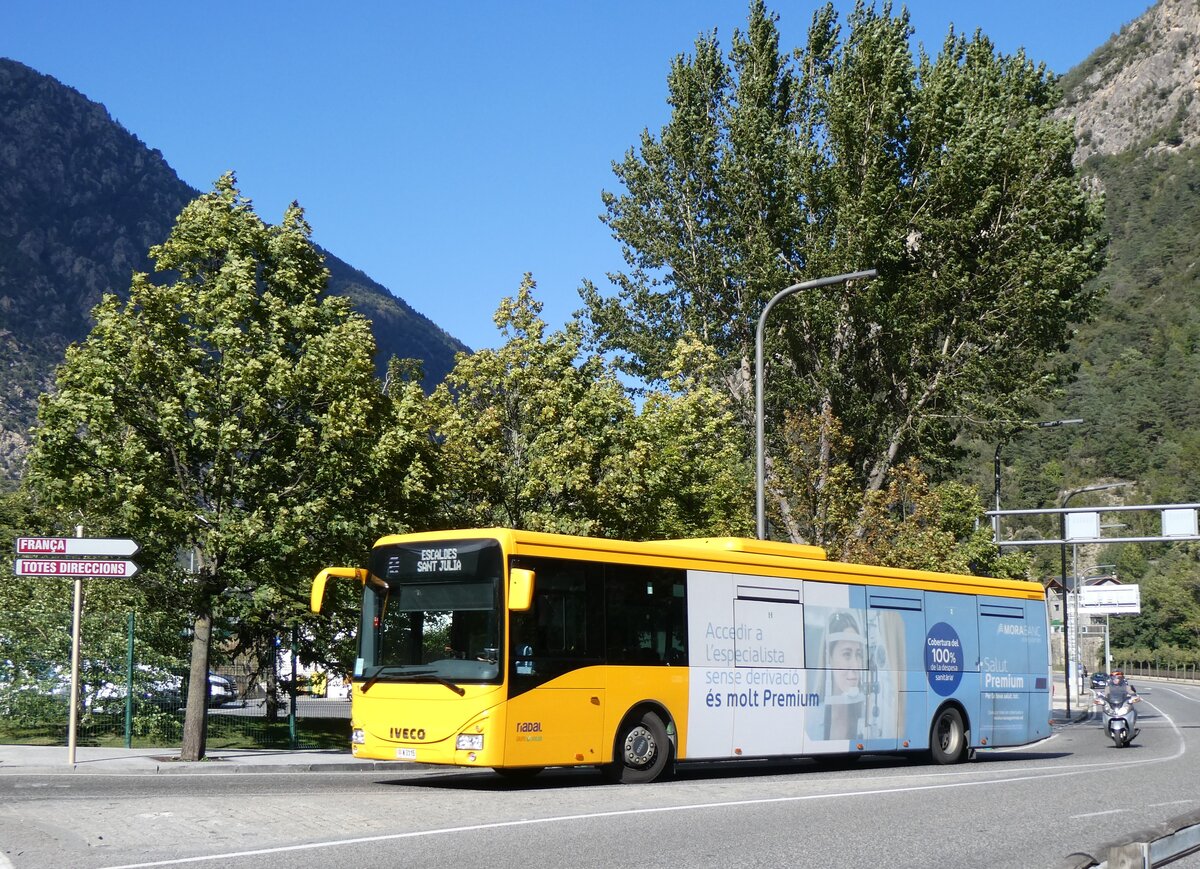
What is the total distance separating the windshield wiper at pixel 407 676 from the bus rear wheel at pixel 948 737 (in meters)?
9.71

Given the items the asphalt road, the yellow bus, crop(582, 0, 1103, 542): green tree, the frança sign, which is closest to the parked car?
the frança sign

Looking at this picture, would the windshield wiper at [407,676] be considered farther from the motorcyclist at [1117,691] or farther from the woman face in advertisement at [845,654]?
the motorcyclist at [1117,691]

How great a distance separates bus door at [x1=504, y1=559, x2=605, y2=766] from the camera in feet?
50.5

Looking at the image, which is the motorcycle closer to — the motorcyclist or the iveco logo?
the motorcyclist

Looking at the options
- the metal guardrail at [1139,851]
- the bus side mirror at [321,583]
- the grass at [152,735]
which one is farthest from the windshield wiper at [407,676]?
the grass at [152,735]

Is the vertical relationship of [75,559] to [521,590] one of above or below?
above

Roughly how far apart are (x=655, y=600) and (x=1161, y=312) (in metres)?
184

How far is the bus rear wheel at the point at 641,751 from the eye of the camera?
1658 centimetres

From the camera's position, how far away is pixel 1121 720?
99.8 ft

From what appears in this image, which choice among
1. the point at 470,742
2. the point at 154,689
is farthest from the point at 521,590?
the point at 154,689

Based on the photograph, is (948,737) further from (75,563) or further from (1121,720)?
(75,563)

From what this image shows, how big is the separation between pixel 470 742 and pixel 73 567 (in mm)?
6847

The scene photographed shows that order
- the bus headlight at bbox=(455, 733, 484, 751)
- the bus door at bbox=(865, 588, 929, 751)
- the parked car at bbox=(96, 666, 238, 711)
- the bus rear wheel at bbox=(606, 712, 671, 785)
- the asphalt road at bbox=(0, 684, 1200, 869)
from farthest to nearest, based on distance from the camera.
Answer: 1. the parked car at bbox=(96, 666, 238, 711)
2. the bus door at bbox=(865, 588, 929, 751)
3. the bus rear wheel at bbox=(606, 712, 671, 785)
4. the bus headlight at bbox=(455, 733, 484, 751)
5. the asphalt road at bbox=(0, 684, 1200, 869)

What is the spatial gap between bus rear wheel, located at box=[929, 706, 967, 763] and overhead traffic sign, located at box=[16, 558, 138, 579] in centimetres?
1249
